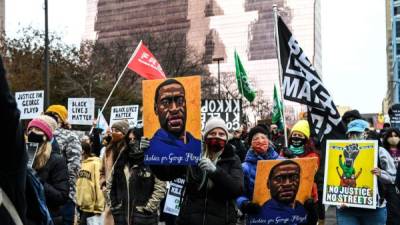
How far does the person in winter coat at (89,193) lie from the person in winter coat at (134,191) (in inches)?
58.1

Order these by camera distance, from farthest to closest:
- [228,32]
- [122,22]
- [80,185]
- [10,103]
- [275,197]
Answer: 1. [228,32]
2. [122,22]
3. [80,185]
4. [275,197]
5. [10,103]

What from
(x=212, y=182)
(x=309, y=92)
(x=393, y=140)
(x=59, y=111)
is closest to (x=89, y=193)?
(x=59, y=111)

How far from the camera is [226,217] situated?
4.75 meters

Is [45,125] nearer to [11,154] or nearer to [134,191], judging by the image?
[134,191]

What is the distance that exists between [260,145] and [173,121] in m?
0.97

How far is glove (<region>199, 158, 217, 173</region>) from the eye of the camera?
14.8 feet

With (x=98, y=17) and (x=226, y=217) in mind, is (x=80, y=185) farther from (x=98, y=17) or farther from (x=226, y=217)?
(x=98, y=17)

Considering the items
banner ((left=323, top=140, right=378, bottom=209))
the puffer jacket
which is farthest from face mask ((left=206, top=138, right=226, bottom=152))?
banner ((left=323, top=140, right=378, bottom=209))

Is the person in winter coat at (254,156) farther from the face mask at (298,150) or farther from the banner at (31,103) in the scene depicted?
the banner at (31,103)

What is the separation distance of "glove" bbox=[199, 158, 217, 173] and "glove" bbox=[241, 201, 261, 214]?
1.90 feet

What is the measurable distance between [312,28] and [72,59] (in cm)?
7698

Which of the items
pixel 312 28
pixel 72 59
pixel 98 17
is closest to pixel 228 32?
pixel 312 28

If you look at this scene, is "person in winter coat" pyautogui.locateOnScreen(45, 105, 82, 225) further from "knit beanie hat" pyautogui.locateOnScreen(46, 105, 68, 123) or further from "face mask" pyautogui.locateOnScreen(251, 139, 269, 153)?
"face mask" pyautogui.locateOnScreen(251, 139, 269, 153)

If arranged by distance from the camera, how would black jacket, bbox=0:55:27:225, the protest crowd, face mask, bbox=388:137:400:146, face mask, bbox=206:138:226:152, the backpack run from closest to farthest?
black jacket, bbox=0:55:27:225 < the backpack < the protest crowd < face mask, bbox=206:138:226:152 < face mask, bbox=388:137:400:146
